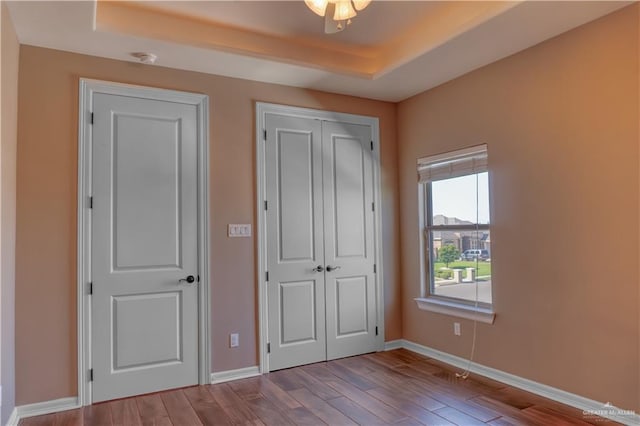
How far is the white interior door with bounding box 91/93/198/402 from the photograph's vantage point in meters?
3.18

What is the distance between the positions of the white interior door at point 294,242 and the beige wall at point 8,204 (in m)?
1.85

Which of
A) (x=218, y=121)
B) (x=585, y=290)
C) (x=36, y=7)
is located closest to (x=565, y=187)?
(x=585, y=290)

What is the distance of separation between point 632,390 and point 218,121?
3.49 m

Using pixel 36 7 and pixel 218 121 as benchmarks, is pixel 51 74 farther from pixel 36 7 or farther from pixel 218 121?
pixel 218 121

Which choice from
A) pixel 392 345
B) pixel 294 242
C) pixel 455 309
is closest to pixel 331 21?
pixel 294 242

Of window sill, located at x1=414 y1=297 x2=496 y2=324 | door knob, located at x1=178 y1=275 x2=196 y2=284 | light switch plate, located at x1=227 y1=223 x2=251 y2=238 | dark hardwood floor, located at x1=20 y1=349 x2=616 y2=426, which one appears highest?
light switch plate, located at x1=227 y1=223 x2=251 y2=238

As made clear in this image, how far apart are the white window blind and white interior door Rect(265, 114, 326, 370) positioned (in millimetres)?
1038

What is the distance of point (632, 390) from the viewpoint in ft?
8.54

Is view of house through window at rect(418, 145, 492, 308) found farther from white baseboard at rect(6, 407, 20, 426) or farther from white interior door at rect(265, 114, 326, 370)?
white baseboard at rect(6, 407, 20, 426)

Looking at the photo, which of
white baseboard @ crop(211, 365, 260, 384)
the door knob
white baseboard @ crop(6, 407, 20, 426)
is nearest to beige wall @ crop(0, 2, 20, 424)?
white baseboard @ crop(6, 407, 20, 426)

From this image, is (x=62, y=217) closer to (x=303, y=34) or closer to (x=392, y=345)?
(x=303, y=34)

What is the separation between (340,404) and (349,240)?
1633 millimetres

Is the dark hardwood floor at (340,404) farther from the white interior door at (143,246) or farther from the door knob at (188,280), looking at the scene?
the door knob at (188,280)

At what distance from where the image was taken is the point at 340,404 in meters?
3.05
